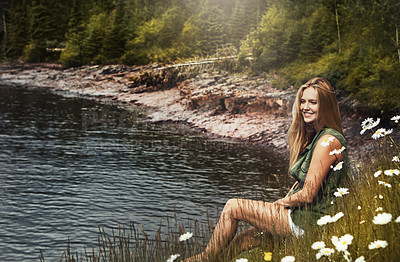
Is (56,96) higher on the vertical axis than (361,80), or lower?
lower

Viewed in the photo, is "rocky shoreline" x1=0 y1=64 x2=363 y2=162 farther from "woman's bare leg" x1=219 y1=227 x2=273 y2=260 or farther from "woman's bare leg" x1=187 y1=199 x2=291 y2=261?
"woman's bare leg" x1=187 y1=199 x2=291 y2=261

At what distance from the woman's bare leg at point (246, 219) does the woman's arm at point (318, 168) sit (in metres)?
0.28

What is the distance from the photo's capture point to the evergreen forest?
2200 cm

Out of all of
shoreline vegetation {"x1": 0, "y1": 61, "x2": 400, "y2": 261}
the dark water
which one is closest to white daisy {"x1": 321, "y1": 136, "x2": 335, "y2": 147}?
shoreline vegetation {"x1": 0, "y1": 61, "x2": 400, "y2": 261}

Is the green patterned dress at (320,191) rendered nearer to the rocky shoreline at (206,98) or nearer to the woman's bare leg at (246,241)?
the woman's bare leg at (246,241)

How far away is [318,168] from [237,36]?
137 feet

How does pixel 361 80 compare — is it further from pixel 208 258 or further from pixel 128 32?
pixel 128 32

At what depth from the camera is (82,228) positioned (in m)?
10.4

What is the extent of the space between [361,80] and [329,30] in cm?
871

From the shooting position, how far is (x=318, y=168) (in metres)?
4.68

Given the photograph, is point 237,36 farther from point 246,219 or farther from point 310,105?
point 246,219

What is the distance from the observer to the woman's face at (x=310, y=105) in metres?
4.99

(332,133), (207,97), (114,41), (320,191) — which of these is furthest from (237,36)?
(320,191)

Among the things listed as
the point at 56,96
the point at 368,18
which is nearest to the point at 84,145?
the point at 368,18
